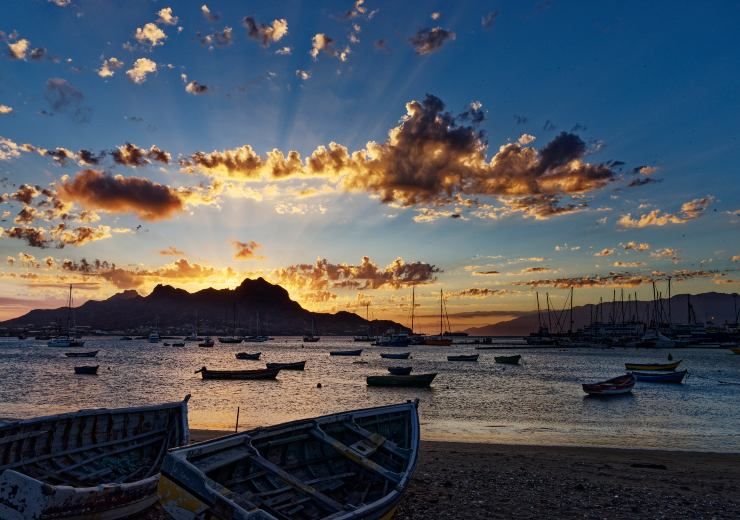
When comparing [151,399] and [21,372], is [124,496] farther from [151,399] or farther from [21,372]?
[21,372]

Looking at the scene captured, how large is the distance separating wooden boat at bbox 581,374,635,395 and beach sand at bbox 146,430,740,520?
25.0m

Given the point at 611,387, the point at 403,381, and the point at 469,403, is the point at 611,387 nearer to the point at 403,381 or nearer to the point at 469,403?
the point at 469,403

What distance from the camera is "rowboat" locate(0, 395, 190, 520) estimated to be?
872cm

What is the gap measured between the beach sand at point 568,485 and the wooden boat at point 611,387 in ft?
82.1

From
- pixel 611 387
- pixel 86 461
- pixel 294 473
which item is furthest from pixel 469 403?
pixel 86 461

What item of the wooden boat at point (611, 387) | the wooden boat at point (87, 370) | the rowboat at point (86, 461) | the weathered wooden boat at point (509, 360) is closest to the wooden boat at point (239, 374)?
the wooden boat at point (87, 370)

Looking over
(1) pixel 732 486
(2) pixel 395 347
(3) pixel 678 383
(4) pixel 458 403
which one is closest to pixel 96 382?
(4) pixel 458 403

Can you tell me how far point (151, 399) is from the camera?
1654 inches

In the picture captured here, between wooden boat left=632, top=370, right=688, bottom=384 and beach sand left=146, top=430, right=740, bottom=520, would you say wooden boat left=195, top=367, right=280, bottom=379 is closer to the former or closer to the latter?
beach sand left=146, top=430, right=740, bottom=520

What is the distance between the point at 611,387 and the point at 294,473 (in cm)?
4434

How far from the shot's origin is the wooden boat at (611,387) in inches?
1852

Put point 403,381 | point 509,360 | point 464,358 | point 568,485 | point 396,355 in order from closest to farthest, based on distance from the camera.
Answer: point 568,485 < point 403,381 < point 509,360 < point 396,355 < point 464,358

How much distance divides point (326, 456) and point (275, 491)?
2284 mm

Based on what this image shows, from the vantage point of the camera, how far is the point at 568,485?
15.6 m
